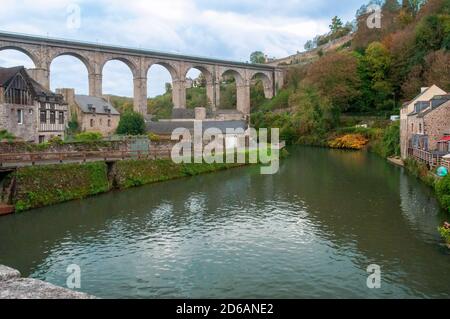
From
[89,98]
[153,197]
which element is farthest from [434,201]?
[89,98]

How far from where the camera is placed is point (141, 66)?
53812 mm

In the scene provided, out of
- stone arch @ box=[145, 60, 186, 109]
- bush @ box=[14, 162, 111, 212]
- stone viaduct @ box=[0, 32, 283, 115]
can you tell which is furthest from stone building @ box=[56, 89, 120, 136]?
bush @ box=[14, 162, 111, 212]

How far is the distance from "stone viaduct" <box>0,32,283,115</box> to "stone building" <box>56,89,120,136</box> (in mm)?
4709

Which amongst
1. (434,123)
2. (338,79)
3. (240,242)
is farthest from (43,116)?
(338,79)

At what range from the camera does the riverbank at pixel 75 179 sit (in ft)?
61.2

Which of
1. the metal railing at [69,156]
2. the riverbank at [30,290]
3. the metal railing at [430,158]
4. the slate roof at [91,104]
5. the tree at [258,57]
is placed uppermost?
the tree at [258,57]

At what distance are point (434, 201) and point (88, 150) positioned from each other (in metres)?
17.7

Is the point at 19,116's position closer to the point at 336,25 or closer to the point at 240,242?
the point at 240,242

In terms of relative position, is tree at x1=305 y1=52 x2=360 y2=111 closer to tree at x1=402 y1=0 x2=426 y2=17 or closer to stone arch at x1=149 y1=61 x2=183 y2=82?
stone arch at x1=149 y1=61 x2=183 y2=82

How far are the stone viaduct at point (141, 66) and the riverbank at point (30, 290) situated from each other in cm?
3750

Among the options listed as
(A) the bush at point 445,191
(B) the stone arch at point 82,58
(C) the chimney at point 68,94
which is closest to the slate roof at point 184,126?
(B) the stone arch at point 82,58

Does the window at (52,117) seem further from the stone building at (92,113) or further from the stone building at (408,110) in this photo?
the stone building at (408,110)

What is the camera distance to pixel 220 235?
14.8 m

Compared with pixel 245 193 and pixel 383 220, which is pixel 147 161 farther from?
pixel 383 220
